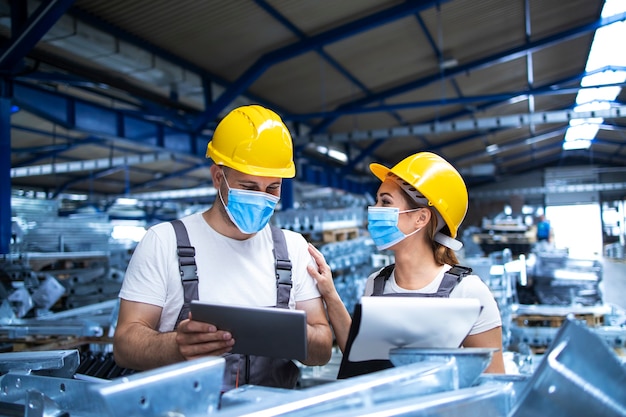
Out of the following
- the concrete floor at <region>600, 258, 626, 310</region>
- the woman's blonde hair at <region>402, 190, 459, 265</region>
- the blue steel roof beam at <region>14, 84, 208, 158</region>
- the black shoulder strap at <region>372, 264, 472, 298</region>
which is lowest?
the concrete floor at <region>600, 258, 626, 310</region>

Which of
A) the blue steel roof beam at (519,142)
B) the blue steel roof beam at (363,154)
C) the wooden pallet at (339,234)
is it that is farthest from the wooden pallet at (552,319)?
the blue steel roof beam at (519,142)

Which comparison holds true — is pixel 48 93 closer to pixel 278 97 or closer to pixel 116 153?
pixel 278 97

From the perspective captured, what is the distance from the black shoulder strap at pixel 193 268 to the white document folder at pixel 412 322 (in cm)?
78

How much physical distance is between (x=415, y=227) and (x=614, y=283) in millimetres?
13873

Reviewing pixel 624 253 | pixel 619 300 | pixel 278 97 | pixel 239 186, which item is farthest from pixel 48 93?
pixel 624 253

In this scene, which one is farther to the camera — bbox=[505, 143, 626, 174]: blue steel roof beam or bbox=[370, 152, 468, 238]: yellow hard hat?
bbox=[505, 143, 626, 174]: blue steel roof beam

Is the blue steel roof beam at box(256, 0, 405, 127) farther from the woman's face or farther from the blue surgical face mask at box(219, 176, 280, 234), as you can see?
the blue surgical face mask at box(219, 176, 280, 234)

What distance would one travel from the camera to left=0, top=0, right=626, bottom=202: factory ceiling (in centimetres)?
611

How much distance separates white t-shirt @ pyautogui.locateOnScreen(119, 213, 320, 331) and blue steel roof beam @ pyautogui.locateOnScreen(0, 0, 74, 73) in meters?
4.11

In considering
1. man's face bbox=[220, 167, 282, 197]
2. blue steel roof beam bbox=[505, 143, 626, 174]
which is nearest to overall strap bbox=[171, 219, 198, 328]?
man's face bbox=[220, 167, 282, 197]

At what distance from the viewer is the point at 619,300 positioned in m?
10.8

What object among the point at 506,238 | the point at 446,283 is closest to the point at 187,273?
the point at 446,283

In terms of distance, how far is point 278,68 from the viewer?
8750 millimetres

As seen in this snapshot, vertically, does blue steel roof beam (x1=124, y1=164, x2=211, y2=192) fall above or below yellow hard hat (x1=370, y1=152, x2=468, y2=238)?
above
